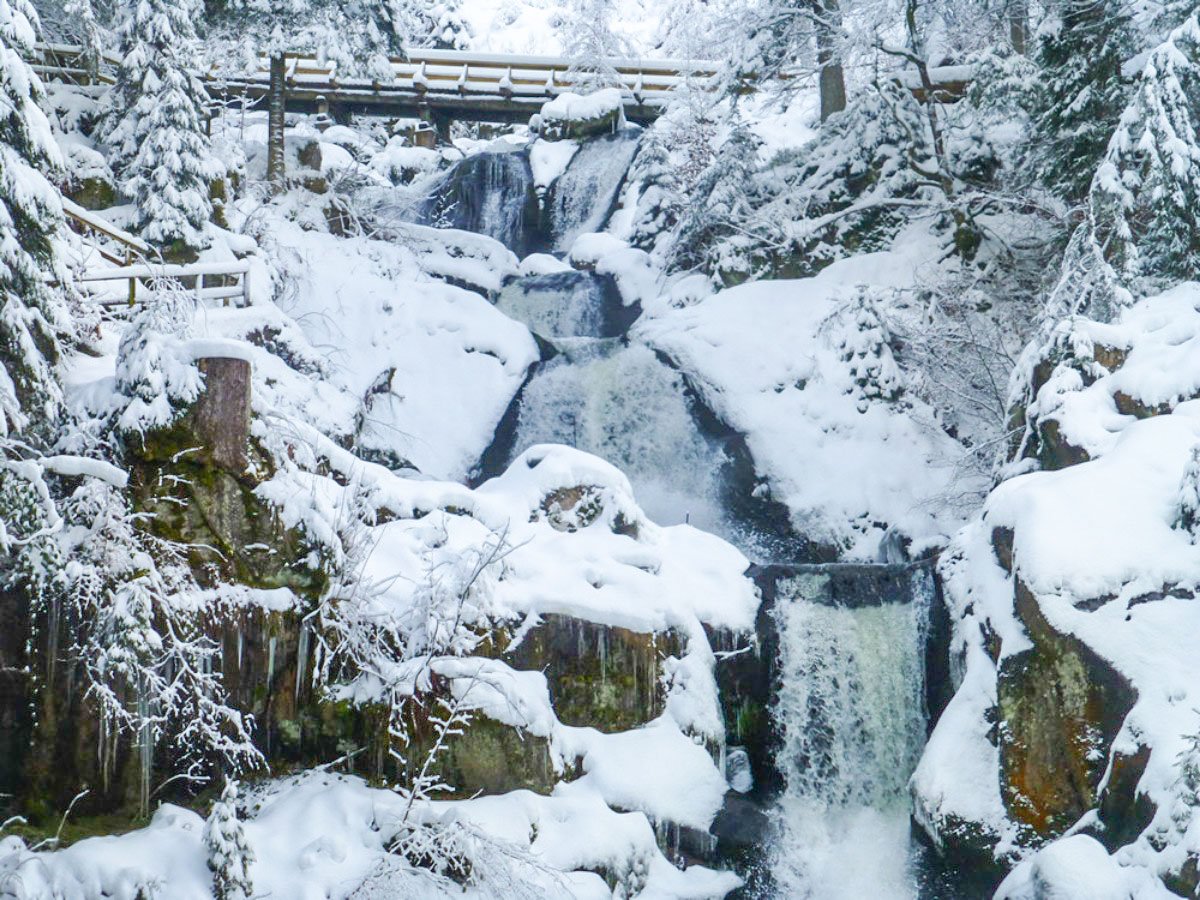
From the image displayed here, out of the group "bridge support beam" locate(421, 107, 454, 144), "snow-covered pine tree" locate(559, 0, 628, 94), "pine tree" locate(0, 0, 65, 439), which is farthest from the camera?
"bridge support beam" locate(421, 107, 454, 144)

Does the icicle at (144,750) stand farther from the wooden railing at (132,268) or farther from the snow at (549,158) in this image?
the snow at (549,158)

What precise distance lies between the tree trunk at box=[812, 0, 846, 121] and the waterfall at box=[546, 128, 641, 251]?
4809 mm

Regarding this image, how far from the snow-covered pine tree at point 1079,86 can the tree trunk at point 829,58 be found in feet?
13.6

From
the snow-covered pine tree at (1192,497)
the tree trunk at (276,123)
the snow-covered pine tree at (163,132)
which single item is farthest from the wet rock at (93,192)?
the snow-covered pine tree at (1192,497)

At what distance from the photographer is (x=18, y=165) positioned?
932 centimetres

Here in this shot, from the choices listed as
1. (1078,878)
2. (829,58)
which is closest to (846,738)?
(1078,878)

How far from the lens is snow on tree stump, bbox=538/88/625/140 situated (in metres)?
27.3

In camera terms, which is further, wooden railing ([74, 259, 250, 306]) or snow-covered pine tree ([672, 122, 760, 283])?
snow-covered pine tree ([672, 122, 760, 283])

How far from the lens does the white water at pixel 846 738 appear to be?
37.0ft

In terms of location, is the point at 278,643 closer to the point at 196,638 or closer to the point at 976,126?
the point at 196,638

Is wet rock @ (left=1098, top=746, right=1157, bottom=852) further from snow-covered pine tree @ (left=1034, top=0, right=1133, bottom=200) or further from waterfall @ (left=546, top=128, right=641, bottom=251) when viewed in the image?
waterfall @ (left=546, top=128, right=641, bottom=251)

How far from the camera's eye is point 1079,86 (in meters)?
17.4

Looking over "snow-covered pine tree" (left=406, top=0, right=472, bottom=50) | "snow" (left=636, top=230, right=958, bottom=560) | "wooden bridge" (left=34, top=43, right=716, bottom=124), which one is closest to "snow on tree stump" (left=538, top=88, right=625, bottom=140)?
"wooden bridge" (left=34, top=43, right=716, bottom=124)

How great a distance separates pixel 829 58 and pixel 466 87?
1129cm
